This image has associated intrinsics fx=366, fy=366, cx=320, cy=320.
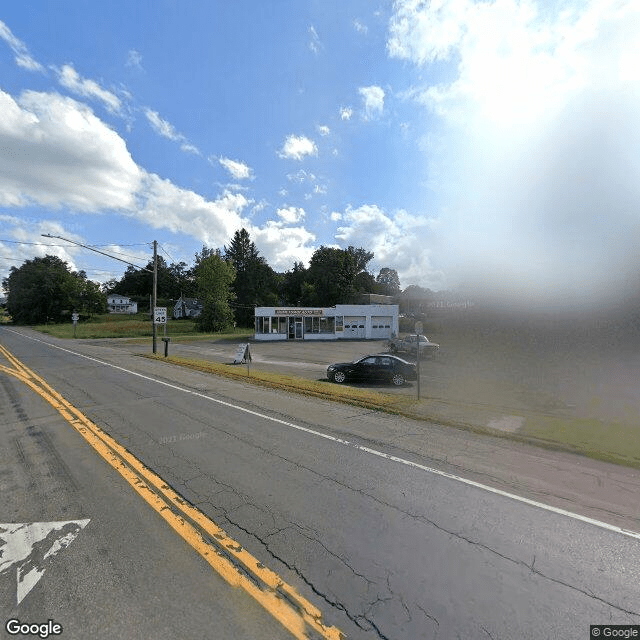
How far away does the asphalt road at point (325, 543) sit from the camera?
2.65 metres

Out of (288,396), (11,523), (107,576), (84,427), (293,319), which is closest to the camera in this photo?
(107,576)

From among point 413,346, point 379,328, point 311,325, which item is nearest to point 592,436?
point 413,346

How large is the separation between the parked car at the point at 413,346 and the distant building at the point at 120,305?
370ft

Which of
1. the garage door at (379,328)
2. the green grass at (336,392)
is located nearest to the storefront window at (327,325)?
the garage door at (379,328)

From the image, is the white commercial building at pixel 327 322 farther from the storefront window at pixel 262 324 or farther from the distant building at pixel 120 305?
the distant building at pixel 120 305

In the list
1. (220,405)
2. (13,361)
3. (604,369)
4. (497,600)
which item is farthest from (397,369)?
(13,361)

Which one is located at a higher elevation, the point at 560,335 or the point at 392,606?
the point at 560,335

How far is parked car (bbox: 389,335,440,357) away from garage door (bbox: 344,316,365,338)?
1449cm

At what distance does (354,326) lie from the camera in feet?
138

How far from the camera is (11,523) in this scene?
3801 mm

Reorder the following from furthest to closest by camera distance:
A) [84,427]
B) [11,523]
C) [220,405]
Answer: [220,405], [84,427], [11,523]

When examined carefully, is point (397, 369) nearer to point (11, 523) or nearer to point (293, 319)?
point (11, 523)

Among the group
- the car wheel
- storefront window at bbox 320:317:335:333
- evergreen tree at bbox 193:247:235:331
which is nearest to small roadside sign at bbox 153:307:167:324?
the car wheel

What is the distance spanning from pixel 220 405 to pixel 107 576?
6381mm
